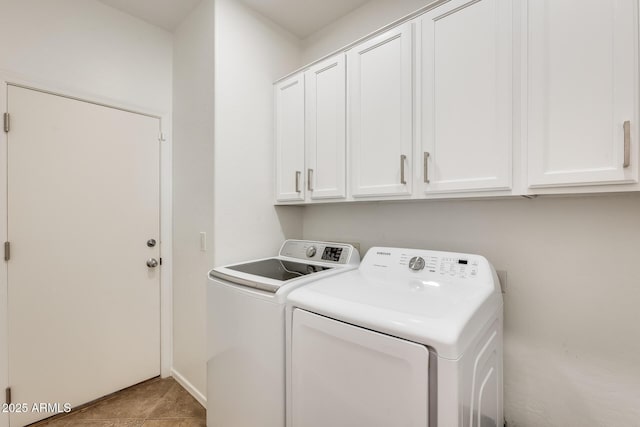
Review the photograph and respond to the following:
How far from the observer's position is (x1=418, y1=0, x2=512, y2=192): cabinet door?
111 cm

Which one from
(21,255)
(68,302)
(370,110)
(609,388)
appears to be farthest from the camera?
(68,302)

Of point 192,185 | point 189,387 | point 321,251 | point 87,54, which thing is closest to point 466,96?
point 321,251

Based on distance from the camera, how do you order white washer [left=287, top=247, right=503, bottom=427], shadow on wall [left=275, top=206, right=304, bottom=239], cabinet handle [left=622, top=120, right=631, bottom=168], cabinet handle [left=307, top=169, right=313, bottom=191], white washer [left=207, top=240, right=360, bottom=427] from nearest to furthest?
1. white washer [left=287, top=247, right=503, bottom=427]
2. cabinet handle [left=622, top=120, right=631, bottom=168]
3. white washer [left=207, top=240, right=360, bottom=427]
4. cabinet handle [left=307, top=169, right=313, bottom=191]
5. shadow on wall [left=275, top=206, right=304, bottom=239]

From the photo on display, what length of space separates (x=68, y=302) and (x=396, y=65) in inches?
97.7

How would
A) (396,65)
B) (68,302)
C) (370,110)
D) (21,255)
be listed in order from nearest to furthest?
(396,65)
(370,110)
(21,255)
(68,302)

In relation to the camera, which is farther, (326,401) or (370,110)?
(370,110)

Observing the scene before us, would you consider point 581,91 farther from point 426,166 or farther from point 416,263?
point 416,263

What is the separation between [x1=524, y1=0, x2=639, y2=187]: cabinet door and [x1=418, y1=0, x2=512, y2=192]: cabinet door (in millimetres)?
87

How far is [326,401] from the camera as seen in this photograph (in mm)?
991

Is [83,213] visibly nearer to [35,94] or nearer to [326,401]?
[35,94]

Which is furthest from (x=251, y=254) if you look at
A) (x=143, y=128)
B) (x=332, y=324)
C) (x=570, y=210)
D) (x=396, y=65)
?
(x=570, y=210)

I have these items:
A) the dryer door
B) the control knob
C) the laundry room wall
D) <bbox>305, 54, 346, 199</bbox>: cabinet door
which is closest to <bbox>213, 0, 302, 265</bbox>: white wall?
<bbox>305, 54, 346, 199</bbox>: cabinet door

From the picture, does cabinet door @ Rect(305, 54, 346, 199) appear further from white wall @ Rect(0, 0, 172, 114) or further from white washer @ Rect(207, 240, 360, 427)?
white wall @ Rect(0, 0, 172, 114)

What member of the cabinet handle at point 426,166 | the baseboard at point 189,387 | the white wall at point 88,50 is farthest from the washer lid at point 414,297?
the white wall at point 88,50
